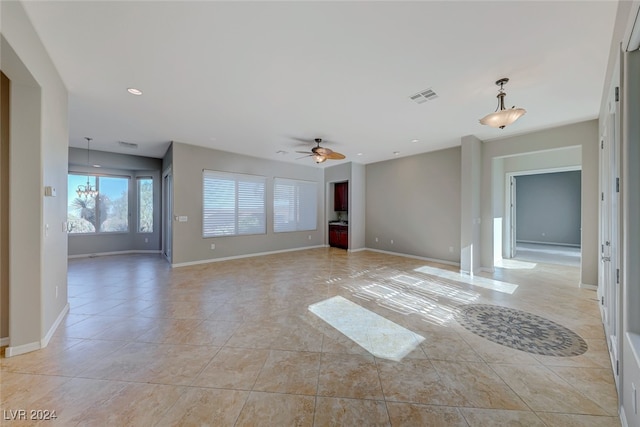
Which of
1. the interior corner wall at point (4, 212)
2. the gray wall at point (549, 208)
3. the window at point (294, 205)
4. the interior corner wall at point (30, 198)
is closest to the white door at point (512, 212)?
the gray wall at point (549, 208)

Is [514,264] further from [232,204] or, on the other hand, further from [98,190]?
[98,190]

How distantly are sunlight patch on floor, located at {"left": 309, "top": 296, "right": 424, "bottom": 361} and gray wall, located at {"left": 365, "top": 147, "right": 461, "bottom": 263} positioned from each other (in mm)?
3842

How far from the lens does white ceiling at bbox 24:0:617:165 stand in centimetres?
190

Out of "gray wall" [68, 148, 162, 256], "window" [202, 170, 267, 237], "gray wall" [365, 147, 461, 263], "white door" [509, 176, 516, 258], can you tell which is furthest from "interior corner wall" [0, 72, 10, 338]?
"white door" [509, 176, 516, 258]

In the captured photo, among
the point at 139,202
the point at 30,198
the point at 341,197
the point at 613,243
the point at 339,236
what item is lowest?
the point at 339,236

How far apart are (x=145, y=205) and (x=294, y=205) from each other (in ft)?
15.7

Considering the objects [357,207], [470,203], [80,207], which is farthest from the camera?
[357,207]

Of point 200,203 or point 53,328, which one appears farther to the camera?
point 200,203

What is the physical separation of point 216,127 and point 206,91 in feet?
4.91

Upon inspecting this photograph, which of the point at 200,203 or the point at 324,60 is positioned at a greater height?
the point at 324,60

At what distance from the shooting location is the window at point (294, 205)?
298 inches

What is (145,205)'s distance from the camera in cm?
762

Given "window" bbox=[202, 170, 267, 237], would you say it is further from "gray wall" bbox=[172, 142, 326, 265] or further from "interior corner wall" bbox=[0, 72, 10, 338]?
Result: "interior corner wall" bbox=[0, 72, 10, 338]

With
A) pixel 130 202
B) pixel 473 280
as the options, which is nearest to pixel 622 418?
pixel 473 280
